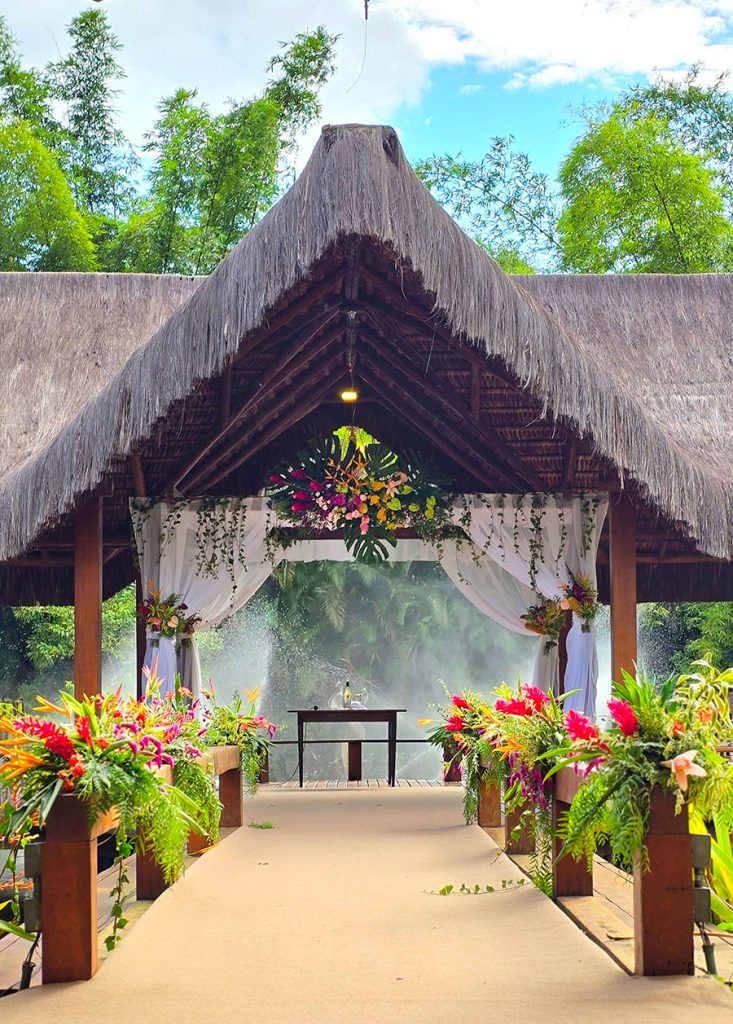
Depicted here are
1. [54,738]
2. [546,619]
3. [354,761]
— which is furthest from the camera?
[354,761]

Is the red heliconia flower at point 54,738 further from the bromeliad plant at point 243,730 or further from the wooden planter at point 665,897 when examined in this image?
the bromeliad plant at point 243,730

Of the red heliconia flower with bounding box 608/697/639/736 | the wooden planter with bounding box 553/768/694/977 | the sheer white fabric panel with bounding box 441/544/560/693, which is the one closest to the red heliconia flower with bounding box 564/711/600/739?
the red heliconia flower with bounding box 608/697/639/736

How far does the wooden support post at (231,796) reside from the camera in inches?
230

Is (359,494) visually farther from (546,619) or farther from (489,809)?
(489,809)

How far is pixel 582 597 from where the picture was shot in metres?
6.97

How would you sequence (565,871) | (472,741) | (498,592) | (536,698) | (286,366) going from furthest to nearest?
(498,592) < (286,366) < (472,741) < (536,698) < (565,871)

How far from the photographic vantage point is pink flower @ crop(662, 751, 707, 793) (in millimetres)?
2760

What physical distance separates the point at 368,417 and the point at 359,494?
2.59 ft

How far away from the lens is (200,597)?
7035mm

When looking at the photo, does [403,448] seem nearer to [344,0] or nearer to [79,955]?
[79,955]

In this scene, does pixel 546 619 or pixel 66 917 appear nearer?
pixel 66 917

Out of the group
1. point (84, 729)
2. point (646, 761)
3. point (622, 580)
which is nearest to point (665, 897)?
point (646, 761)

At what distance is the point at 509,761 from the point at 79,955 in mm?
2019

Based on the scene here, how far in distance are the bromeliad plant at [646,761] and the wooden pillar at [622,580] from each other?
3299 millimetres
